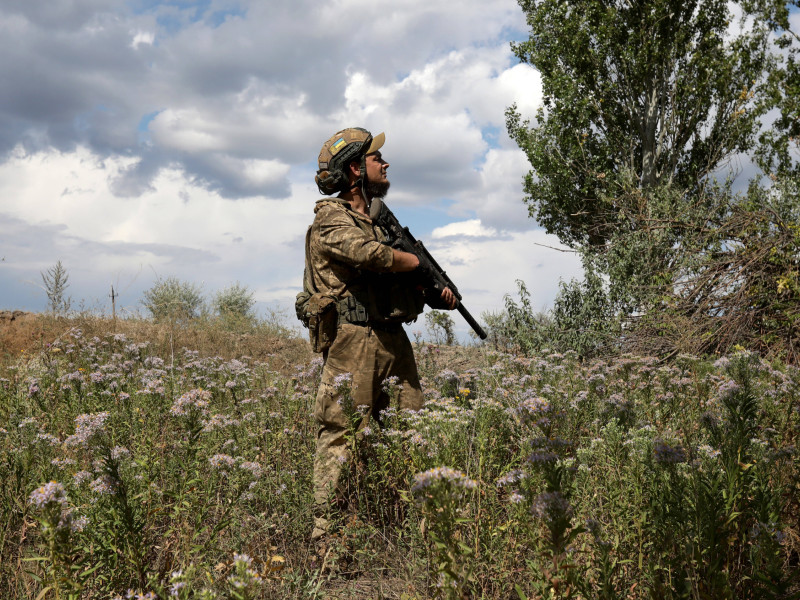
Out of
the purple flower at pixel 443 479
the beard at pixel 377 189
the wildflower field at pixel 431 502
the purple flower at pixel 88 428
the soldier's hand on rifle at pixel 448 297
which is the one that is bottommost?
the wildflower field at pixel 431 502

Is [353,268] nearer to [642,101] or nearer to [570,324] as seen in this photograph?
[570,324]

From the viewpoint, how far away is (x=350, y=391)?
3.97m

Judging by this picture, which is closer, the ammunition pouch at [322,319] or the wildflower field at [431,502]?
the wildflower field at [431,502]

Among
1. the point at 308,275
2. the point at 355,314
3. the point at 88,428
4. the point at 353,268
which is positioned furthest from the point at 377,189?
the point at 88,428

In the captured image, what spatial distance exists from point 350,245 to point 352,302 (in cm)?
45

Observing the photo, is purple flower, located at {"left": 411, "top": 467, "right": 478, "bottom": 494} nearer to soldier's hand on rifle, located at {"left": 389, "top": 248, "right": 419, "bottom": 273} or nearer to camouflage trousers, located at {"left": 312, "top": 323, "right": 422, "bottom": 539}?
camouflage trousers, located at {"left": 312, "top": 323, "right": 422, "bottom": 539}

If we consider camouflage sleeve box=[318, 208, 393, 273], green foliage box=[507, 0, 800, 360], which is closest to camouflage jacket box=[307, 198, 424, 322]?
camouflage sleeve box=[318, 208, 393, 273]

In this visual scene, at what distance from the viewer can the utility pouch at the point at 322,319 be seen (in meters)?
4.17

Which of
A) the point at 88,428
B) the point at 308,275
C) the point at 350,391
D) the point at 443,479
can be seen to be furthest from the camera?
the point at 308,275

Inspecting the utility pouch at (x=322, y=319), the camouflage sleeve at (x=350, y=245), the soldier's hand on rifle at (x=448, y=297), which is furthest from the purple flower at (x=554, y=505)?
the soldier's hand on rifle at (x=448, y=297)

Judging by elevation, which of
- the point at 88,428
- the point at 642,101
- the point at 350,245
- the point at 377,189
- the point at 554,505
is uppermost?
the point at 642,101

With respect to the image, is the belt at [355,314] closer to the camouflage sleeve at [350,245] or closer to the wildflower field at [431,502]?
the camouflage sleeve at [350,245]

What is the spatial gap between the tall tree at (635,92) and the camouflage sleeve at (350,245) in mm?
12307

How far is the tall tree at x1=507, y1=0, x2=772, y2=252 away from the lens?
15.6m
